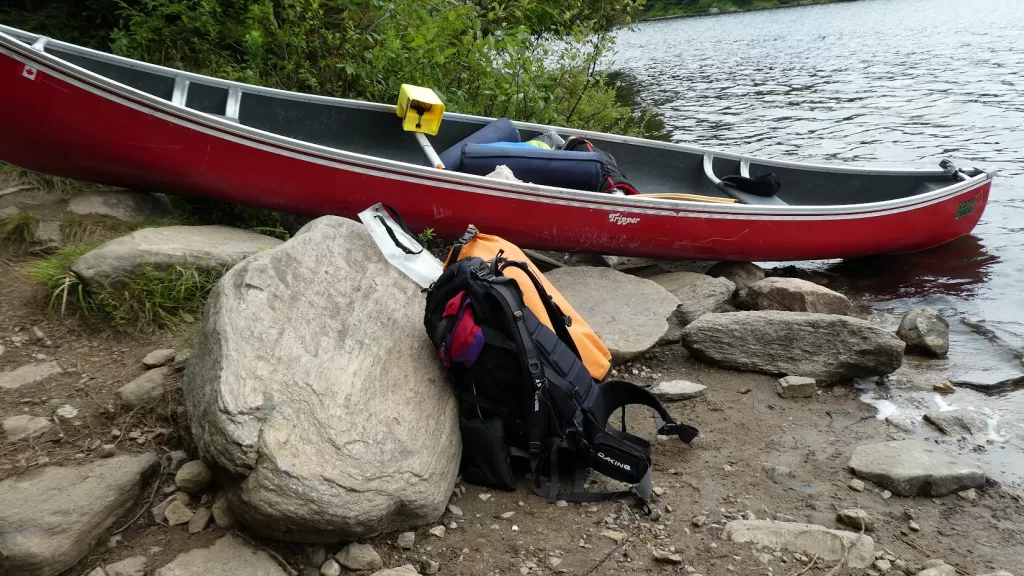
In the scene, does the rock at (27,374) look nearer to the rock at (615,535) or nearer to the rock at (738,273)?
the rock at (615,535)

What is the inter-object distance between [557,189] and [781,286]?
5.65 feet

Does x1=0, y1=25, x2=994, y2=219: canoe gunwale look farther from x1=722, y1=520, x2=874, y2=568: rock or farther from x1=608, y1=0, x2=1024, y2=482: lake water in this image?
x1=722, y1=520, x2=874, y2=568: rock

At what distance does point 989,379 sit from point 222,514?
4.25 meters


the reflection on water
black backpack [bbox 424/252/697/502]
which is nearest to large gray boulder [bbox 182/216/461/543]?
black backpack [bbox 424/252/697/502]

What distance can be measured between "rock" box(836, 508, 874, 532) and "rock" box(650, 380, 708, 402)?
3.58ft

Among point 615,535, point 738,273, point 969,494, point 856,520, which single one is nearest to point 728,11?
point 738,273

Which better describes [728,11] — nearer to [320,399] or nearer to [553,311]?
[553,311]

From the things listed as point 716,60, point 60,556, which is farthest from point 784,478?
point 716,60

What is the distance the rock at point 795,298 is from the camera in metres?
5.18

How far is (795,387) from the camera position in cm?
410

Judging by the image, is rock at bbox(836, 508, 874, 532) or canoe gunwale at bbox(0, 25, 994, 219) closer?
rock at bbox(836, 508, 874, 532)

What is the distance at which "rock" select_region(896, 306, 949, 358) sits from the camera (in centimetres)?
479

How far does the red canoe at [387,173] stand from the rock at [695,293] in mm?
234

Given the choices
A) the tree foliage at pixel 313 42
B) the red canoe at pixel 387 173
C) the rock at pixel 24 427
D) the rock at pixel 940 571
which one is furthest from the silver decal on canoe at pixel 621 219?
the rock at pixel 24 427
